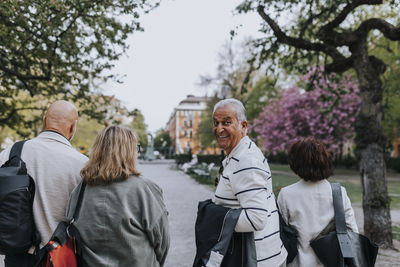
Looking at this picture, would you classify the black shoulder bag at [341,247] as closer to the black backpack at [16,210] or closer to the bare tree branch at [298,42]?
the black backpack at [16,210]

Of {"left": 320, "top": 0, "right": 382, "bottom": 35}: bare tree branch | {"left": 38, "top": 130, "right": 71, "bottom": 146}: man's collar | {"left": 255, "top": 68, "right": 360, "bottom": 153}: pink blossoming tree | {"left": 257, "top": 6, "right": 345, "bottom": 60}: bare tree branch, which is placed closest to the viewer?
{"left": 38, "top": 130, "right": 71, "bottom": 146}: man's collar

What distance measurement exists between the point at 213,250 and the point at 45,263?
1.01 metres

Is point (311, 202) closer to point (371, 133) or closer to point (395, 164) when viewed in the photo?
point (371, 133)

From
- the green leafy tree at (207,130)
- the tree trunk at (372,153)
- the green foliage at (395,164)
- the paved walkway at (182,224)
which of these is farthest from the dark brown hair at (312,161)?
the green leafy tree at (207,130)

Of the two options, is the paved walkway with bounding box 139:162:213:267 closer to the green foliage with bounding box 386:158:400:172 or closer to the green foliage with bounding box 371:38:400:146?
the green foliage with bounding box 371:38:400:146

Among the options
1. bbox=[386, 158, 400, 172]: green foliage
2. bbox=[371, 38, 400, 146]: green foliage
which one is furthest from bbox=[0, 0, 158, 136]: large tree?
bbox=[386, 158, 400, 172]: green foliage

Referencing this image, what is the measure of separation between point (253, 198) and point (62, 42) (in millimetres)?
5610

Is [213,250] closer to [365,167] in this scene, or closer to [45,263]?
[45,263]

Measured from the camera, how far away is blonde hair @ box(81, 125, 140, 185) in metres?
1.94

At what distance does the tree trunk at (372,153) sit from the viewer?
5574 mm

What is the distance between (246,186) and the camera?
1.88 metres

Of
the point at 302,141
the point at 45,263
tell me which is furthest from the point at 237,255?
the point at 45,263

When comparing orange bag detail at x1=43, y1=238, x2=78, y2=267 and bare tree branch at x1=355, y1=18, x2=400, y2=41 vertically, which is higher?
bare tree branch at x1=355, y1=18, x2=400, y2=41

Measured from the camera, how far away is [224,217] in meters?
1.91
